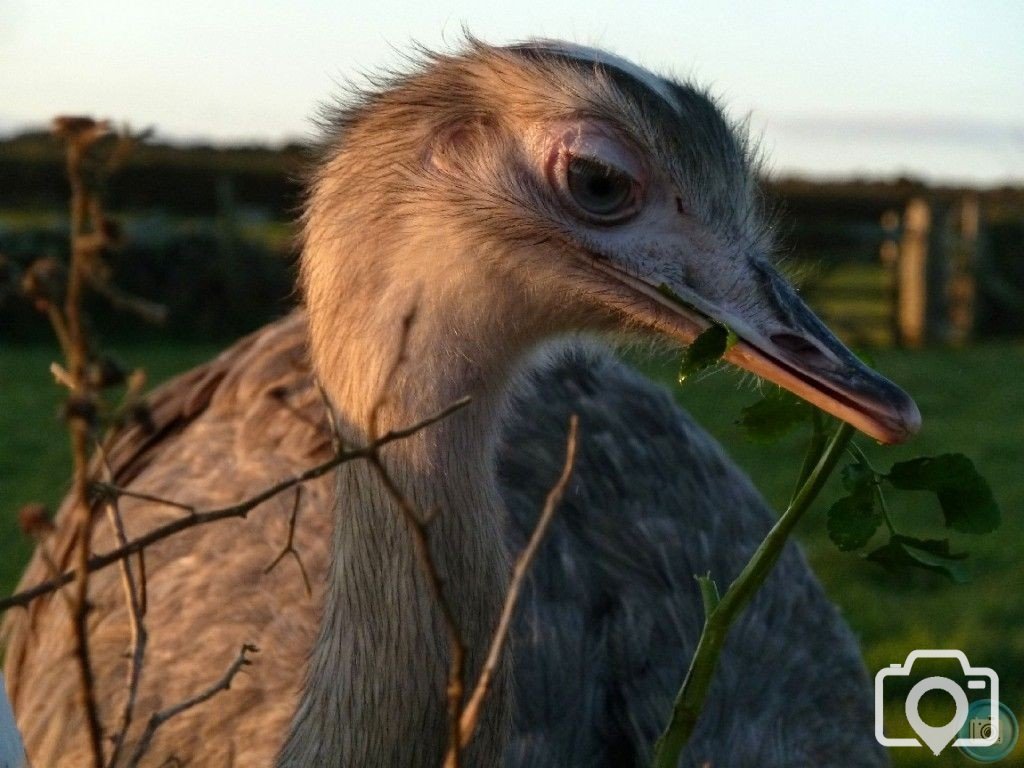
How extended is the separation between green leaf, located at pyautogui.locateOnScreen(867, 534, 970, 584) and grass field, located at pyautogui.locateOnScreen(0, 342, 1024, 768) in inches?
26.4

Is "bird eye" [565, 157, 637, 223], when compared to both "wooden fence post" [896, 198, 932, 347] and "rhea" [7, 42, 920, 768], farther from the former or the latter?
"wooden fence post" [896, 198, 932, 347]

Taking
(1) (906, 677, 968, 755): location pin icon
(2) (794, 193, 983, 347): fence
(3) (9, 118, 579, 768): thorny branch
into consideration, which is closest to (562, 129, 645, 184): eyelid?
(3) (9, 118, 579, 768): thorny branch

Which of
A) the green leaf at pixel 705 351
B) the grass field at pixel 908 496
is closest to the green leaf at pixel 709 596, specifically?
the green leaf at pixel 705 351

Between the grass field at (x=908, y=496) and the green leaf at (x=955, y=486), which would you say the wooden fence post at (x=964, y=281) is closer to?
the grass field at (x=908, y=496)

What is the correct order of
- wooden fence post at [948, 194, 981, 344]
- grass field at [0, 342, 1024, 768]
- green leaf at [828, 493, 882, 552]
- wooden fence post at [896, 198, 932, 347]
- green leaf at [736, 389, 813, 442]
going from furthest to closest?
wooden fence post at [948, 194, 981, 344]
wooden fence post at [896, 198, 932, 347]
grass field at [0, 342, 1024, 768]
green leaf at [736, 389, 813, 442]
green leaf at [828, 493, 882, 552]

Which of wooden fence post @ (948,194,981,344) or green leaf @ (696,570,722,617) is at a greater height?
green leaf @ (696,570,722,617)

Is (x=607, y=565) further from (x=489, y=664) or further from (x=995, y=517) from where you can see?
(x=489, y=664)

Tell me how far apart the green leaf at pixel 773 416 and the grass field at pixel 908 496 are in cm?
49

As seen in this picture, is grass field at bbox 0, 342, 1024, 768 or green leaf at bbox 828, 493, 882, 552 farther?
grass field at bbox 0, 342, 1024, 768

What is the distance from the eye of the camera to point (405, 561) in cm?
224

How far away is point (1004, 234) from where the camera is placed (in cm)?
1645

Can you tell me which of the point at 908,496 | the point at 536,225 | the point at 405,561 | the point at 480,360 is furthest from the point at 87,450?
the point at 908,496

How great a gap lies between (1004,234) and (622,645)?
14112 millimetres

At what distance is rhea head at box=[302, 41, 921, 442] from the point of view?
7.67ft
